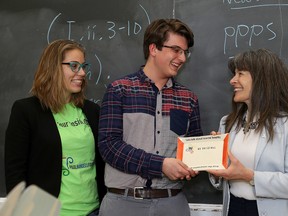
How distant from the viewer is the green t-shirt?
6.23 feet

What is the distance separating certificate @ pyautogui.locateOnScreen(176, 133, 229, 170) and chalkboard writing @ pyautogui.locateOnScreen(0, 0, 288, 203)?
1.82 ft

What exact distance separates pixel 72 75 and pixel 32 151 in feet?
1.42

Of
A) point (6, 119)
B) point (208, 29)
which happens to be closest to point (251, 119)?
point (208, 29)

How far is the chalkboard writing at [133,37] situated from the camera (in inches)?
88.5

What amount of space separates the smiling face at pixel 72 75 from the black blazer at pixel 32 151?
0.22 metres

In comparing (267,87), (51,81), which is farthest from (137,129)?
(267,87)

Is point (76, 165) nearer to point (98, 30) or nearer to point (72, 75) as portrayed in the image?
point (72, 75)

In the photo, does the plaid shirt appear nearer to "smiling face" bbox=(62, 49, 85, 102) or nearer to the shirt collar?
the shirt collar

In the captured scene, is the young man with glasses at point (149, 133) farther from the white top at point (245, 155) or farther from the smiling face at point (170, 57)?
the white top at point (245, 155)

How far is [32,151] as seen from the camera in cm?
189

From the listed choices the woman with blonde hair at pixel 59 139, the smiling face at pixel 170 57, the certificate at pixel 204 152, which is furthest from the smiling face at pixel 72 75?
the certificate at pixel 204 152

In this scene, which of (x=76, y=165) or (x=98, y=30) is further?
(x=98, y=30)

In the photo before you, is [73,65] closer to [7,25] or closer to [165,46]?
[165,46]

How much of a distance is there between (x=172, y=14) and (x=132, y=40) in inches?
11.4
